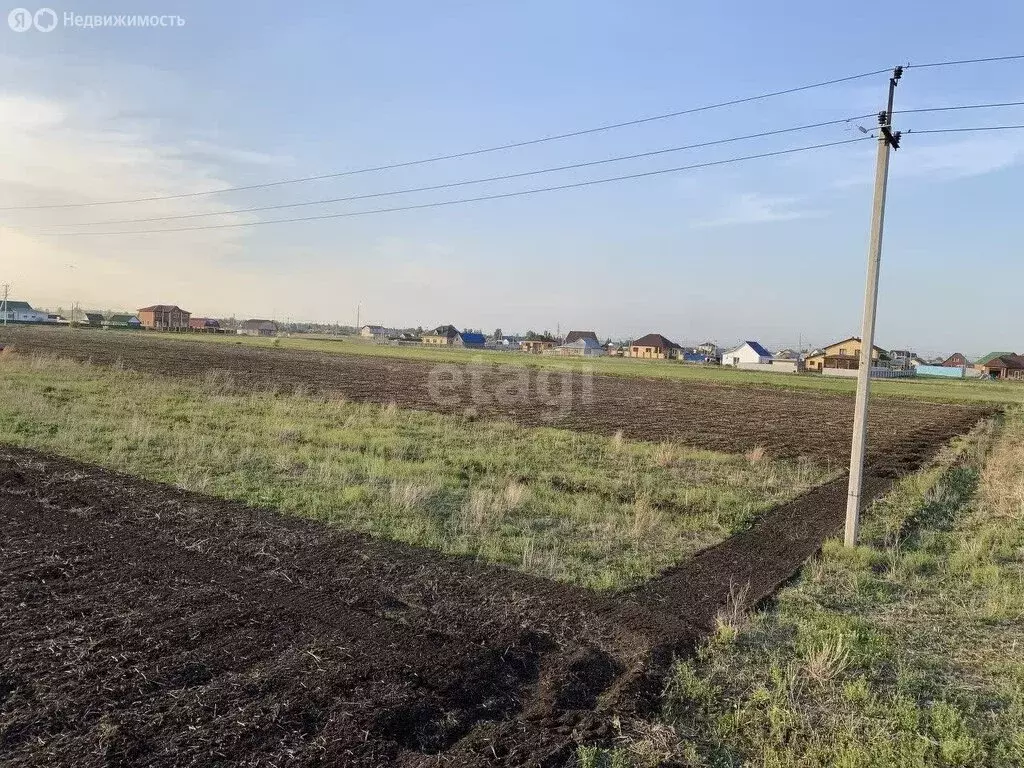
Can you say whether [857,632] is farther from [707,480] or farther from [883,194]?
[707,480]

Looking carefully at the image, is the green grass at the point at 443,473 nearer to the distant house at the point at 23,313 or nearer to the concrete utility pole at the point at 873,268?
the concrete utility pole at the point at 873,268

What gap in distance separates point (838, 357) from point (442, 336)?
9030 cm

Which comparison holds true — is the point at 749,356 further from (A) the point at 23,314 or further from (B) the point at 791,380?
(A) the point at 23,314

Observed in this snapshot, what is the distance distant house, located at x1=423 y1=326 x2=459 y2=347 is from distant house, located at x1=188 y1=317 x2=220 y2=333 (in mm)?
49069

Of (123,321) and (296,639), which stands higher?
(123,321)

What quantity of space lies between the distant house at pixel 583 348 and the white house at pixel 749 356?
27.8 meters

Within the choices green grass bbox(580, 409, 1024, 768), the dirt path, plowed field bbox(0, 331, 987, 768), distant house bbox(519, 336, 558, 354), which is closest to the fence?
distant house bbox(519, 336, 558, 354)

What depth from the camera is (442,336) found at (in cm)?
16212

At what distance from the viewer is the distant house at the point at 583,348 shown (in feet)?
469

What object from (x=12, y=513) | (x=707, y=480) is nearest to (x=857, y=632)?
(x=707, y=480)

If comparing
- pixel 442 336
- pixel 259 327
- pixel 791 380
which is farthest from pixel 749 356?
pixel 259 327

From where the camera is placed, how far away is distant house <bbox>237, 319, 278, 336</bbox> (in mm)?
167000

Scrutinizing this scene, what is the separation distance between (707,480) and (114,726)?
11.5 m

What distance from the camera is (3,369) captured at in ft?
86.6
